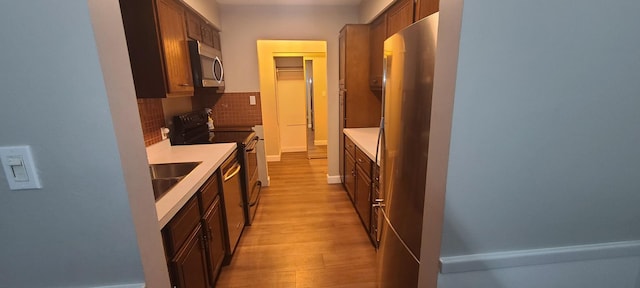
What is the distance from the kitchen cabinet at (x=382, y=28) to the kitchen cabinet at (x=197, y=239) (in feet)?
6.44

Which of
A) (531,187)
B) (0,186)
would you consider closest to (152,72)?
(0,186)

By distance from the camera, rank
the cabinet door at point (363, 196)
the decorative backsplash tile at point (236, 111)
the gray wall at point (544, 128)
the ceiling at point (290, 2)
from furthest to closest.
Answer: the decorative backsplash tile at point (236, 111) < the ceiling at point (290, 2) < the cabinet door at point (363, 196) < the gray wall at point (544, 128)

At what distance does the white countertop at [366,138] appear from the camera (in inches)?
84.6

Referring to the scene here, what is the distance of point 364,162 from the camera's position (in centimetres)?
240

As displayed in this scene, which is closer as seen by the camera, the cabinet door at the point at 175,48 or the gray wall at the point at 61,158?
the gray wall at the point at 61,158

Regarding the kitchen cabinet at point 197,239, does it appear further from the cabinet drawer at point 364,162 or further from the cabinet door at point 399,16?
the cabinet door at point 399,16

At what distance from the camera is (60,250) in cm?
69

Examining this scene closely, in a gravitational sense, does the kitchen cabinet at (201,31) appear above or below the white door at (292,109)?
above

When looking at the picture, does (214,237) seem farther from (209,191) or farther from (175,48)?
(175,48)

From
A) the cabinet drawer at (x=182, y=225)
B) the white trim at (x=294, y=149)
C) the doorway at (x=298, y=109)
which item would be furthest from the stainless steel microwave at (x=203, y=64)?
the white trim at (x=294, y=149)

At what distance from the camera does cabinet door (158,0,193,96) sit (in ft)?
5.68

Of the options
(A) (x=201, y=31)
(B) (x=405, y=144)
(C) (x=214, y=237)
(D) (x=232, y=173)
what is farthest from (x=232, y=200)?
(A) (x=201, y=31)

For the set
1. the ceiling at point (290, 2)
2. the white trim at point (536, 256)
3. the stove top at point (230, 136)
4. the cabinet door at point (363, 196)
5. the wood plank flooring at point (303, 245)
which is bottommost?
the wood plank flooring at point (303, 245)

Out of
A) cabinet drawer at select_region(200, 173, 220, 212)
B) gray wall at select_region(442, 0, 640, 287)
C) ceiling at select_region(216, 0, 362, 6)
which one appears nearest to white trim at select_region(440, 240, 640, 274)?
gray wall at select_region(442, 0, 640, 287)
